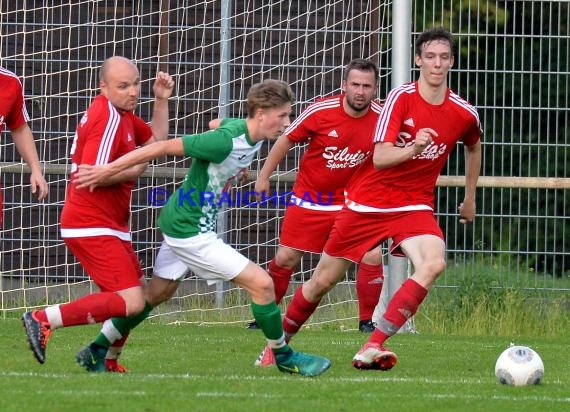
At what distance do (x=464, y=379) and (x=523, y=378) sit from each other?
52cm

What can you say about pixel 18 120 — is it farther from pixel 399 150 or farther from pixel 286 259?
pixel 286 259

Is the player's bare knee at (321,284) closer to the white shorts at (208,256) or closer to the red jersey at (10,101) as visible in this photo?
the white shorts at (208,256)

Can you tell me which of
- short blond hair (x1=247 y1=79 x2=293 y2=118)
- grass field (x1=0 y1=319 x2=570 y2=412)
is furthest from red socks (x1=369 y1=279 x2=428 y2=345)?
short blond hair (x1=247 y1=79 x2=293 y2=118)

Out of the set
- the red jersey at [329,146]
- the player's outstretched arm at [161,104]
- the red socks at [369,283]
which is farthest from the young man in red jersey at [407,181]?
the red socks at [369,283]

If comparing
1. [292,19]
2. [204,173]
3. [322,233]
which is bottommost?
[322,233]

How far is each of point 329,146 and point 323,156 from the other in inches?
4.9

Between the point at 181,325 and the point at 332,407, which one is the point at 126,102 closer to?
the point at 332,407

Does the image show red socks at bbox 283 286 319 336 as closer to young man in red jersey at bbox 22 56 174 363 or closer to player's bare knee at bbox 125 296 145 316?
young man in red jersey at bbox 22 56 174 363

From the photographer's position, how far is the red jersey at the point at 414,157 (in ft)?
27.0

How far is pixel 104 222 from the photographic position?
7.51 metres

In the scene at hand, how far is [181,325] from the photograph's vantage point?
1175cm

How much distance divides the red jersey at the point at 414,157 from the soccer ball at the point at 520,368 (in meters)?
1.31

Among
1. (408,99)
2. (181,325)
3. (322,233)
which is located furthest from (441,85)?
(181,325)

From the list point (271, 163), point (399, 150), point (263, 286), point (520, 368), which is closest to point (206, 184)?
point (263, 286)
